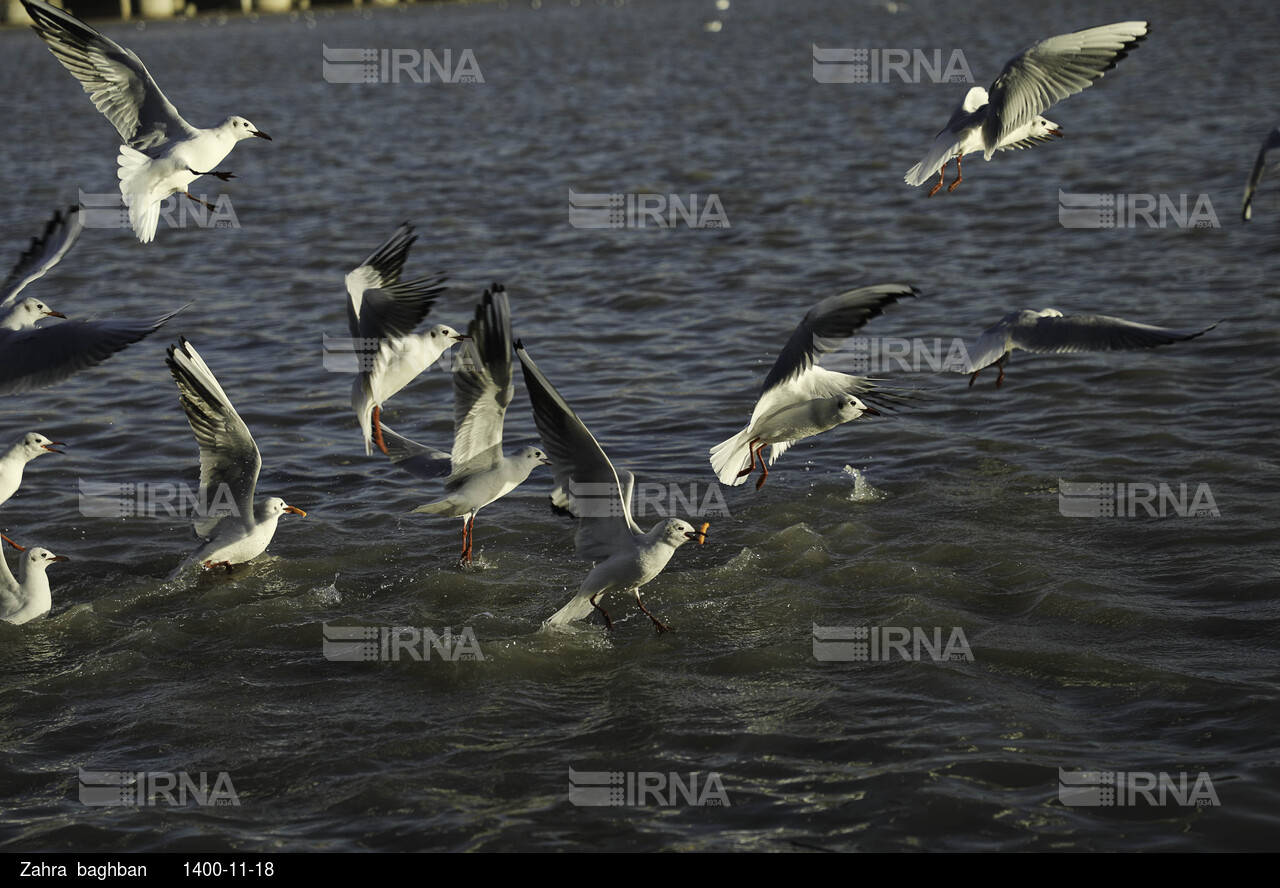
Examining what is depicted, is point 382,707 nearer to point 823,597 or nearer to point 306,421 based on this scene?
point 823,597

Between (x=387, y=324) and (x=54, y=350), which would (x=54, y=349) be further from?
(x=387, y=324)

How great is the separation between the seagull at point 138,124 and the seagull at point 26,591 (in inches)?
79.2

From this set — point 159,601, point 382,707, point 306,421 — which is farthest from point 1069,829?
point 306,421

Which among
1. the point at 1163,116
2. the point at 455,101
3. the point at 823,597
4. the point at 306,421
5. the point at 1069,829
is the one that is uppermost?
the point at 455,101

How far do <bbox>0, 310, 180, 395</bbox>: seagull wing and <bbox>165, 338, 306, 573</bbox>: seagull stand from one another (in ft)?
1.39

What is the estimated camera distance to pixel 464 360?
6.98 metres

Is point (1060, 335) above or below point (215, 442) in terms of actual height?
above

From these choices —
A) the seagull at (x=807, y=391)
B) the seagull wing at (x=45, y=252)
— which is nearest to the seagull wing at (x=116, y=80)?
the seagull wing at (x=45, y=252)

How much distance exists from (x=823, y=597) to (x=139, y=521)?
173 inches

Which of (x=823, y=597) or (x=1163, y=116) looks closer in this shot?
(x=823, y=597)

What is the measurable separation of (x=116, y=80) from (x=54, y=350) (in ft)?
7.30

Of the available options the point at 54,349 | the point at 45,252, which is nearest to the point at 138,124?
the point at 45,252

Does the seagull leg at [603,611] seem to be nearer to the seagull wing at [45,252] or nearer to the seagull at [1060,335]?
the seagull at [1060,335]

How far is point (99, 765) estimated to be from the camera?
5816 millimetres
